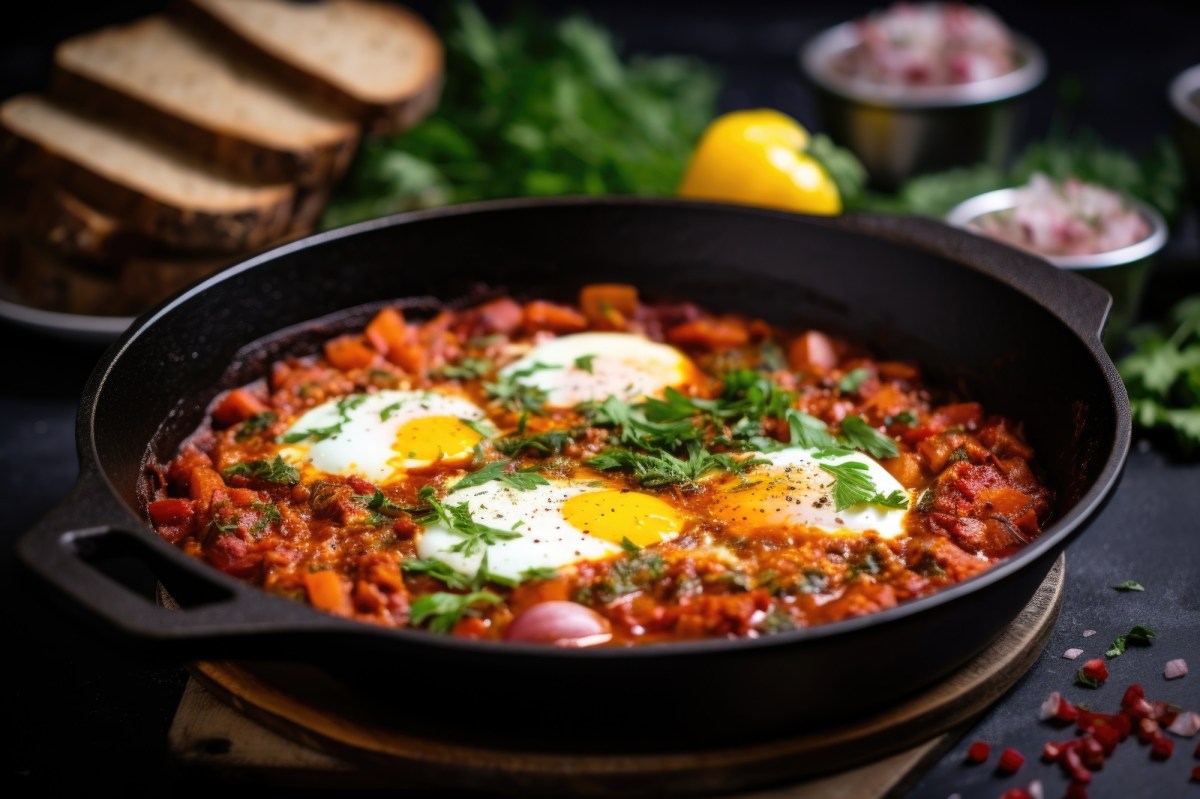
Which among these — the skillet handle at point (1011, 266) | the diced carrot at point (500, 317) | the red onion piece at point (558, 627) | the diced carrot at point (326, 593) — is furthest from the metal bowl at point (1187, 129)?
the diced carrot at point (326, 593)

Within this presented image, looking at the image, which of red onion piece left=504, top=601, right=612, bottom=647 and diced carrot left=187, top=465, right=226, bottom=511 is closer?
red onion piece left=504, top=601, right=612, bottom=647

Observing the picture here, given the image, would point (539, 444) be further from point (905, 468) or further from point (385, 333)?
point (905, 468)

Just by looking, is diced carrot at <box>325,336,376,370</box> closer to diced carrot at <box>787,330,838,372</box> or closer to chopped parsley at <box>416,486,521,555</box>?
chopped parsley at <box>416,486,521,555</box>

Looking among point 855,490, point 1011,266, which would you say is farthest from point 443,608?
point 1011,266

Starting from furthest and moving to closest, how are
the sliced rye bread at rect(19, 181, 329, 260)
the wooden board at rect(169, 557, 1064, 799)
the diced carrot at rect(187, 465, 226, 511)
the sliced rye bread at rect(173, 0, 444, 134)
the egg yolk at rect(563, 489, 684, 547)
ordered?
the sliced rye bread at rect(173, 0, 444, 134)
the sliced rye bread at rect(19, 181, 329, 260)
the diced carrot at rect(187, 465, 226, 511)
the egg yolk at rect(563, 489, 684, 547)
the wooden board at rect(169, 557, 1064, 799)

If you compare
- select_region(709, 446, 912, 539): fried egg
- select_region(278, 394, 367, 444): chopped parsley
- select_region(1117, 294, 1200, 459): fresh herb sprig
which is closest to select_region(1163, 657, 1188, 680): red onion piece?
select_region(709, 446, 912, 539): fried egg

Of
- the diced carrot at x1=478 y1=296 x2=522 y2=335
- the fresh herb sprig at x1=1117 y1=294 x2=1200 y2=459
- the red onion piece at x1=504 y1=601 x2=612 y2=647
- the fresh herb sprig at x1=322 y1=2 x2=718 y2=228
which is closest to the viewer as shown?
the red onion piece at x1=504 y1=601 x2=612 y2=647
